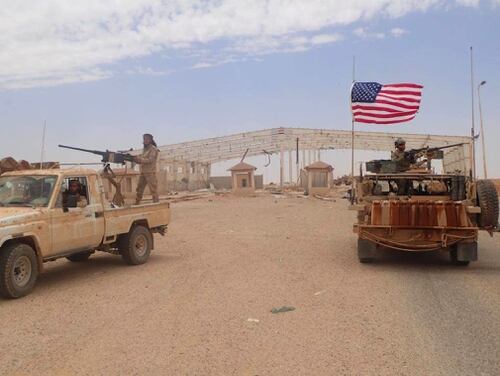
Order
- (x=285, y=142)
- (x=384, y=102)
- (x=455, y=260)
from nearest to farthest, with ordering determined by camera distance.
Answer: (x=455, y=260), (x=384, y=102), (x=285, y=142)

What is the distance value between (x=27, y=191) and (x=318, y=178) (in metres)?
29.0

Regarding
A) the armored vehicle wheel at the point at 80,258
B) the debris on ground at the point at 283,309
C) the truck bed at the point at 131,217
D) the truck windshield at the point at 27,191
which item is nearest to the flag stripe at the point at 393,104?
the truck bed at the point at 131,217

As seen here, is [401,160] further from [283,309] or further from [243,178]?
[243,178]

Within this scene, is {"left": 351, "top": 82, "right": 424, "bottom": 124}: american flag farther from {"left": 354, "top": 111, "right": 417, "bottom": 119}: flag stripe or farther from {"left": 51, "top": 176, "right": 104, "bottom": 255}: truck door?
{"left": 51, "top": 176, "right": 104, "bottom": 255}: truck door

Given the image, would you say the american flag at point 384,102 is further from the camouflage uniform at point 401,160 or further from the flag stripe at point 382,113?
the camouflage uniform at point 401,160

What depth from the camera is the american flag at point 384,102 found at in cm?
1454

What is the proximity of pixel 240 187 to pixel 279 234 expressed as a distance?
22.7 metres

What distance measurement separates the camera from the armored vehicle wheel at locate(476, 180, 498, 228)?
9391 millimetres

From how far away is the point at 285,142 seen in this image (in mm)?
41531

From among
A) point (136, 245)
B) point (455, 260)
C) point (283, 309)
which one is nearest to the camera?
point (283, 309)

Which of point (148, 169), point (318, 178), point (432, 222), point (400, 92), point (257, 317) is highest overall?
point (400, 92)

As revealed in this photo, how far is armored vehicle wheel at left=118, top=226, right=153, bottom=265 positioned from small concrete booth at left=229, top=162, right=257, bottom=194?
26.4m

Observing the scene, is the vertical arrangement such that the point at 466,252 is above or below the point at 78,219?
below

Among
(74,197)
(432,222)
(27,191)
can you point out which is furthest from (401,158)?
(27,191)
